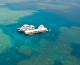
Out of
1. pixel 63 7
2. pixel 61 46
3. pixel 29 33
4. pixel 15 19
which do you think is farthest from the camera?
pixel 63 7

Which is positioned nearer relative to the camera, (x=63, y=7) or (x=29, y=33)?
(x=29, y=33)

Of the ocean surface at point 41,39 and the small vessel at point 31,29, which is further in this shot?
the small vessel at point 31,29

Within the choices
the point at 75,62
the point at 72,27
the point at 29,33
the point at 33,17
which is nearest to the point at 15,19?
the point at 33,17

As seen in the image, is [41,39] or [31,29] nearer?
[41,39]

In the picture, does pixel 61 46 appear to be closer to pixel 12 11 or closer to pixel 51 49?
pixel 51 49

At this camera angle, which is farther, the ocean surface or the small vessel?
the small vessel

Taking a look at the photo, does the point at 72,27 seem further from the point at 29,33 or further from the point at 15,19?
the point at 15,19

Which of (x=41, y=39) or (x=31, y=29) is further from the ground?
(x=31, y=29)

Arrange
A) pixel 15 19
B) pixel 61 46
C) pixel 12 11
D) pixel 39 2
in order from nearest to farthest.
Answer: pixel 61 46 → pixel 15 19 → pixel 12 11 → pixel 39 2
